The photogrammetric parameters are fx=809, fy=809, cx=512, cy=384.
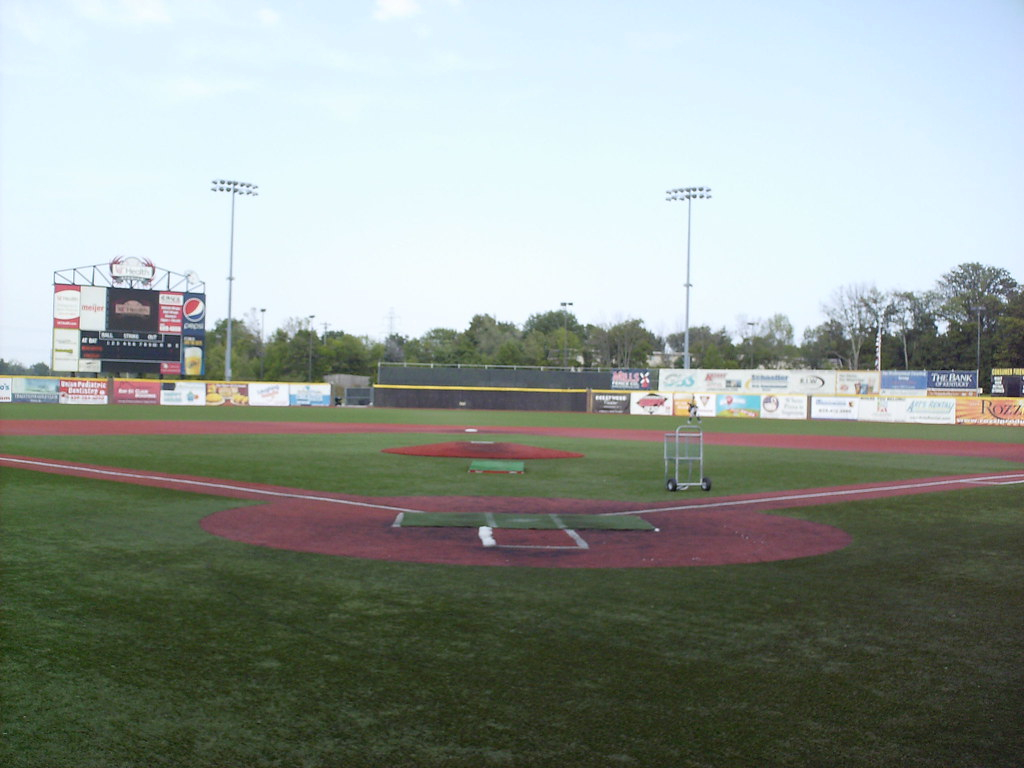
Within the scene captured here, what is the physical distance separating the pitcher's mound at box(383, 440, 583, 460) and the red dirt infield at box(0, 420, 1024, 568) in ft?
22.3

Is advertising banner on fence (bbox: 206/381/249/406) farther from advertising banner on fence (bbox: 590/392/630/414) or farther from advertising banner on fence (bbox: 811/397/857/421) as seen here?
advertising banner on fence (bbox: 811/397/857/421)

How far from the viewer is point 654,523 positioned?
419 inches

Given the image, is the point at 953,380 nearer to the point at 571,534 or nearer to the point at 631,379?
the point at 631,379

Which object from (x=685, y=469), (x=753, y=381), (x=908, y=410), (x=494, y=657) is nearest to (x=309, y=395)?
(x=753, y=381)

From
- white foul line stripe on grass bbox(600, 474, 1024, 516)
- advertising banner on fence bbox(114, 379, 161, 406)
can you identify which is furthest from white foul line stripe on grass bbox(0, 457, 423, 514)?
advertising banner on fence bbox(114, 379, 161, 406)

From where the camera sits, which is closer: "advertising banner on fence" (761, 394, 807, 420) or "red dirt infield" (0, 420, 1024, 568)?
"red dirt infield" (0, 420, 1024, 568)

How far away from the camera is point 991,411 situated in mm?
45219

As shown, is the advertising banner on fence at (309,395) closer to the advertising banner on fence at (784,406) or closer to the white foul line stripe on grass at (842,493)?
the advertising banner on fence at (784,406)

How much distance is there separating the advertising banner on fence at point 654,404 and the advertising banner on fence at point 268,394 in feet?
76.9

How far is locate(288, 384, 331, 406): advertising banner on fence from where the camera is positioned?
5322 centimetres

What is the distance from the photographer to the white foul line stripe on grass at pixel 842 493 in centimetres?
1213

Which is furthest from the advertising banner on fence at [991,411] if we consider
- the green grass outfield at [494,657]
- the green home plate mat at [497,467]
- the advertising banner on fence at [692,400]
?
the green grass outfield at [494,657]

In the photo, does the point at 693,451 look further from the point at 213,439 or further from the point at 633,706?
the point at 633,706

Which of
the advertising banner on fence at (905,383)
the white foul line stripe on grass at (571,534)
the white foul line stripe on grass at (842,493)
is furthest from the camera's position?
the advertising banner on fence at (905,383)
